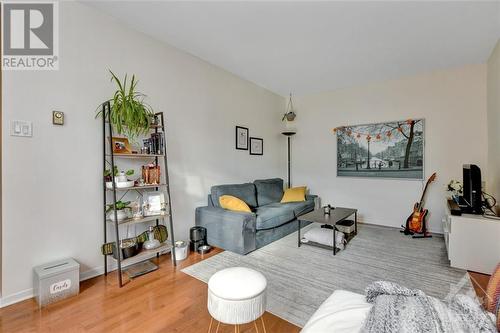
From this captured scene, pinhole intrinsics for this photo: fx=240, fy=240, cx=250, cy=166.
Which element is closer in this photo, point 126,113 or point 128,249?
point 126,113

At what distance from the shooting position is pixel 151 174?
8.86 ft

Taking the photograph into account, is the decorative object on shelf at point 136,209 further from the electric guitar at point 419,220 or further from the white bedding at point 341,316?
the electric guitar at point 419,220

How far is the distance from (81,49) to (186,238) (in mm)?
2480

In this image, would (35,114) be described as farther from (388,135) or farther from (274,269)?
(388,135)

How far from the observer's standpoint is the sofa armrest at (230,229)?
300 centimetres

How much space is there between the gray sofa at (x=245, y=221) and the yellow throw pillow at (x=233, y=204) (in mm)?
84

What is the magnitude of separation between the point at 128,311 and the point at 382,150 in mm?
4434

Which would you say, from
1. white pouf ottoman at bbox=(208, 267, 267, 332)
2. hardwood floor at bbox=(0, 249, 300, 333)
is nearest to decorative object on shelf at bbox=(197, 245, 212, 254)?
hardwood floor at bbox=(0, 249, 300, 333)

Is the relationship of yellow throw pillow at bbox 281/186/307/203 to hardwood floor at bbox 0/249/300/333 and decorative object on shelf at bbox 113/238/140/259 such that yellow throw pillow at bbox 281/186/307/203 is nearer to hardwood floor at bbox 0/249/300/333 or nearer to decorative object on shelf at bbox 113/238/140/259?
hardwood floor at bbox 0/249/300/333

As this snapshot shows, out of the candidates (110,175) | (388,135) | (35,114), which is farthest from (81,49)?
(388,135)

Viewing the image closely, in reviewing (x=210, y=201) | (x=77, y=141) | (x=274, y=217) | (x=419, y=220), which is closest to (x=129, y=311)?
(x=77, y=141)

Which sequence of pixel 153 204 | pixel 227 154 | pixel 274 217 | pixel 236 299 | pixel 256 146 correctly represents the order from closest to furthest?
pixel 236 299 < pixel 153 204 < pixel 274 217 < pixel 227 154 < pixel 256 146

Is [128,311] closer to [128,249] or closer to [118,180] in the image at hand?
[128,249]

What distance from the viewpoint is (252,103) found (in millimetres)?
4629
